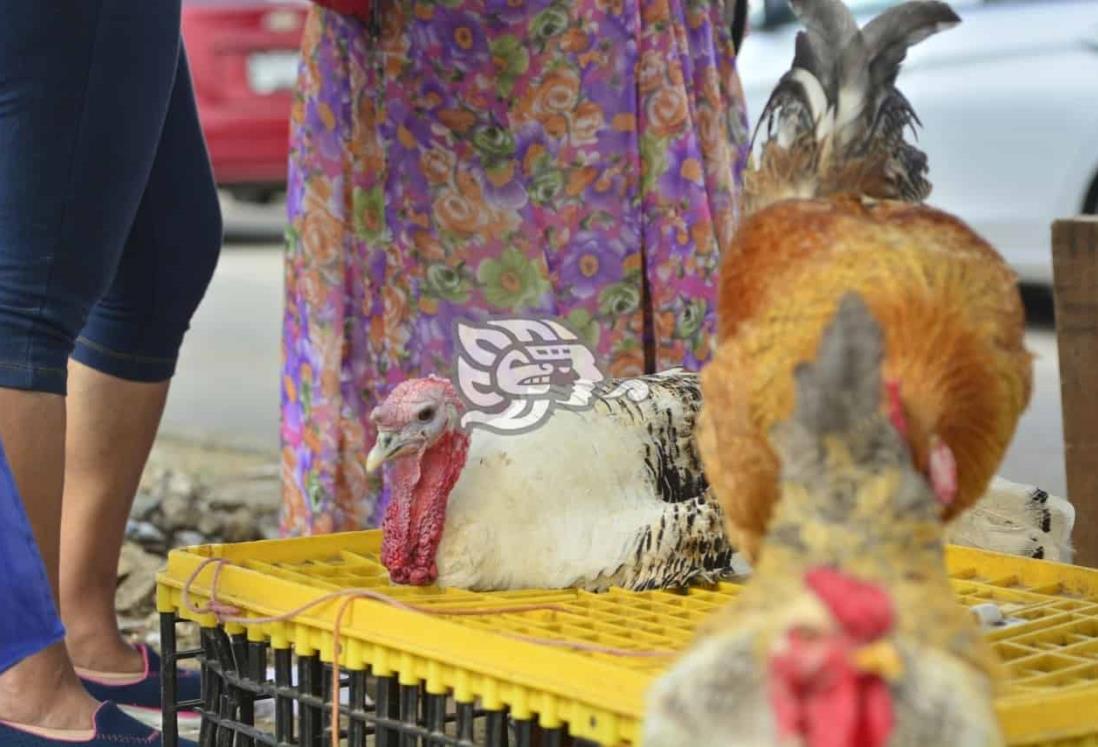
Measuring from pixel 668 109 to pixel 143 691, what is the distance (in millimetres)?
1444

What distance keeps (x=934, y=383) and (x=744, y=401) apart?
0.73 ft

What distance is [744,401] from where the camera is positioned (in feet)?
6.23

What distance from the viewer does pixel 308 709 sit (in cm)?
213

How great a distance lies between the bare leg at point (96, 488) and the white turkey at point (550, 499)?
697 mm

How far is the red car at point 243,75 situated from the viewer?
10.1 metres

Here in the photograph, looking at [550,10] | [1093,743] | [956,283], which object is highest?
[550,10]

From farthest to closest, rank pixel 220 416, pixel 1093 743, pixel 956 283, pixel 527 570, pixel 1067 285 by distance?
pixel 220 416 → pixel 1067 285 → pixel 527 570 → pixel 956 283 → pixel 1093 743

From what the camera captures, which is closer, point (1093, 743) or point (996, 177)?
point (1093, 743)

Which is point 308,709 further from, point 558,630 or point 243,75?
point 243,75

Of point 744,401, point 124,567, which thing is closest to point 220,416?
point 124,567

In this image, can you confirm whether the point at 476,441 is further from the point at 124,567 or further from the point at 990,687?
the point at 124,567

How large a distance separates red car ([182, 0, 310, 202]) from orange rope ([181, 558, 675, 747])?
26.3ft

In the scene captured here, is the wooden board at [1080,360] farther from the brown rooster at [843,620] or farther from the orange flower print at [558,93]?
the brown rooster at [843,620]

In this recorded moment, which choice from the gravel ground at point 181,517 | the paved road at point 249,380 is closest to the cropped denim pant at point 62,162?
the gravel ground at point 181,517
